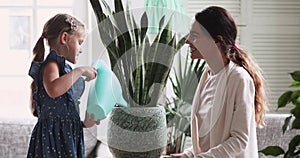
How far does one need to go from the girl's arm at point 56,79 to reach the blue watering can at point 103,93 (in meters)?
0.08

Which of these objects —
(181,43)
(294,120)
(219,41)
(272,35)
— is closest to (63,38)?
(181,43)

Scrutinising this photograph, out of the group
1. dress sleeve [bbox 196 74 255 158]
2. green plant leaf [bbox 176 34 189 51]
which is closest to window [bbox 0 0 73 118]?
green plant leaf [bbox 176 34 189 51]

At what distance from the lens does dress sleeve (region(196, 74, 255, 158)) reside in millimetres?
2071

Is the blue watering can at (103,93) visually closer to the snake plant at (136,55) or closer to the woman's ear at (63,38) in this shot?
the snake plant at (136,55)

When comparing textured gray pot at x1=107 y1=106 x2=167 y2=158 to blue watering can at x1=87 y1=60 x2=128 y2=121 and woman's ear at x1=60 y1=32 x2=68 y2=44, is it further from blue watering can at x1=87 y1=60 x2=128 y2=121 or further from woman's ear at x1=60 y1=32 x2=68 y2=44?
woman's ear at x1=60 y1=32 x2=68 y2=44

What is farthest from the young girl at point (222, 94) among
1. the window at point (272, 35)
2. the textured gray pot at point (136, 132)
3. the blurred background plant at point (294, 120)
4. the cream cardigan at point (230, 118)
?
the window at point (272, 35)

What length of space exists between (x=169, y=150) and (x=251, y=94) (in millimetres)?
1204

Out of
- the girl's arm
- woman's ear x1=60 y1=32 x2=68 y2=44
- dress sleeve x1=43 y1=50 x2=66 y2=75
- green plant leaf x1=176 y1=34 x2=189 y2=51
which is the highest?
green plant leaf x1=176 y1=34 x2=189 y2=51

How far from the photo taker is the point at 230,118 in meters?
2.11

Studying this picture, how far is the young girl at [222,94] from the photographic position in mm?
2088

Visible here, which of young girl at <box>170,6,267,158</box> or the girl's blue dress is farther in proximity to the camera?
the girl's blue dress

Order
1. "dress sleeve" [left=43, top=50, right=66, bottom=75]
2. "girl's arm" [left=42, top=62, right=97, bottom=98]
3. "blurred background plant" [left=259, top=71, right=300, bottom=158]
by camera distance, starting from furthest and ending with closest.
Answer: "dress sleeve" [left=43, top=50, right=66, bottom=75] → "girl's arm" [left=42, top=62, right=97, bottom=98] → "blurred background plant" [left=259, top=71, right=300, bottom=158]

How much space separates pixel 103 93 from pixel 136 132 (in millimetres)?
175

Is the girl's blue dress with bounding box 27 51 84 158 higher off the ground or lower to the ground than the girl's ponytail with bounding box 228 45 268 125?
lower
